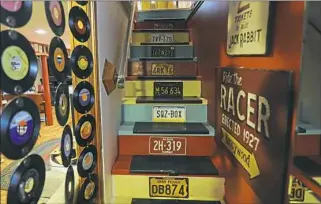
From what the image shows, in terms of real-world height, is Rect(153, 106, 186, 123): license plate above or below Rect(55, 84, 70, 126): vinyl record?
below

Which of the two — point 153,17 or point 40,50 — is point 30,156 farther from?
point 153,17

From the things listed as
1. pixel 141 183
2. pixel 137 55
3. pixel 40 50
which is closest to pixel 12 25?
pixel 40 50

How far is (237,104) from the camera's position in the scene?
1.08m

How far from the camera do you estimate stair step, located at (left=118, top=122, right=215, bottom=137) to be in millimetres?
1525

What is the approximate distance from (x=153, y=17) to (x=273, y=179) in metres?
2.84

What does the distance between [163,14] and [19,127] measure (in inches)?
114

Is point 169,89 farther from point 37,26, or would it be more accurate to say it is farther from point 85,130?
point 37,26

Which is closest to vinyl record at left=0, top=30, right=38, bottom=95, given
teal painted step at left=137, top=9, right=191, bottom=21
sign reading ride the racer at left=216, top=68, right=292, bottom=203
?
sign reading ride the racer at left=216, top=68, right=292, bottom=203

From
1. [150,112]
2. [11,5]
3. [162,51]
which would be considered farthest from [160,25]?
[11,5]

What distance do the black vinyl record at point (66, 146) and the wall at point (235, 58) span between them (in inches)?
28.0

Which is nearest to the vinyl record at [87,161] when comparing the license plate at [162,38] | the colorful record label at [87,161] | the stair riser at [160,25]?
the colorful record label at [87,161]

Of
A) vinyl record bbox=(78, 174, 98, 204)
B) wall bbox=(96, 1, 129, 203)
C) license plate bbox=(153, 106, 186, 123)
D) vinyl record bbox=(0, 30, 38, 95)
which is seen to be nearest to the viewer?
vinyl record bbox=(0, 30, 38, 95)

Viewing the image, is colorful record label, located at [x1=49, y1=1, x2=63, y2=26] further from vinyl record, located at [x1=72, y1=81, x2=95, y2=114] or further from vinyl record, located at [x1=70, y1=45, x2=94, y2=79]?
vinyl record, located at [x1=72, y1=81, x2=95, y2=114]

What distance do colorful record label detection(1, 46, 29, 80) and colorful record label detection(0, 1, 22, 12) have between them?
8 cm
